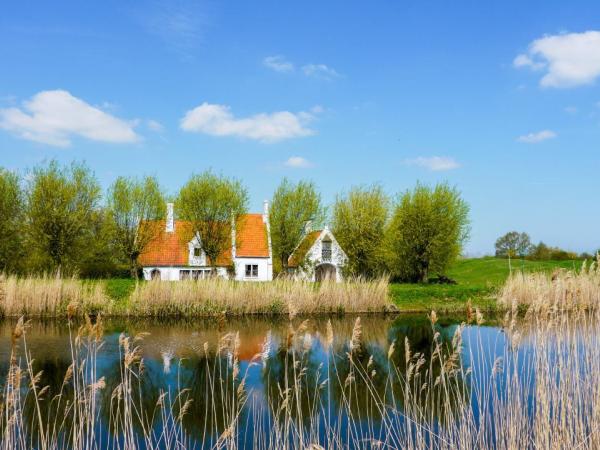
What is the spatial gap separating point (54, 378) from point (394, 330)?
36.9 feet

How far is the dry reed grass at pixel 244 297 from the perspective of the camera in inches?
801

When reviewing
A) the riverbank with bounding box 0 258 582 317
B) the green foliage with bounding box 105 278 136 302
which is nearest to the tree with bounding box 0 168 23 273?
the green foliage with bounding box 105 278 136 302

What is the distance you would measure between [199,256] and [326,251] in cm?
1063

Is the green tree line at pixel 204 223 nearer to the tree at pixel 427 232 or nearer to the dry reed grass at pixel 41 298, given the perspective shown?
the tree at pixel 427 232

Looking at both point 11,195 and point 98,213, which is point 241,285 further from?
point 11,195

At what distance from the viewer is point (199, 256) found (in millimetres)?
42750

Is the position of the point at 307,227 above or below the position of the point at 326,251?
above

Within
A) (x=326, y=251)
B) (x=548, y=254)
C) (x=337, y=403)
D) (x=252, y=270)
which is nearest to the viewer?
(x=337, y=403)

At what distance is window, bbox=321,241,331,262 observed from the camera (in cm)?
4281

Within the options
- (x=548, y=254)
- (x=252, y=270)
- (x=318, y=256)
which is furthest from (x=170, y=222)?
(x=548, y=254)

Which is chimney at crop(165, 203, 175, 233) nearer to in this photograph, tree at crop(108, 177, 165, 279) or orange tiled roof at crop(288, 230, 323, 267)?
tree at crop(108, 177, 165, 279)

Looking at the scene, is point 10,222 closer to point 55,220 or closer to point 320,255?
point 55,220

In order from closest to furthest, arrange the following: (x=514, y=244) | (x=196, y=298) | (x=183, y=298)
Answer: (x=183, y=298) < (x=196, y=298) < (x=514, y=244)

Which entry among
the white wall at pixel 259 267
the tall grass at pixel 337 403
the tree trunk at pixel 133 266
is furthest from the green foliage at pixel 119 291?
the white wall at pixel 259 267
